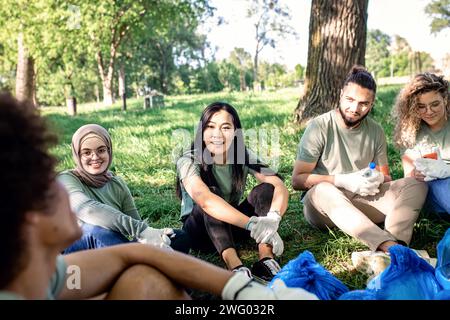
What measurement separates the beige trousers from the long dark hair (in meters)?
0.35

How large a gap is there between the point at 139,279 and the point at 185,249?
1.33 m

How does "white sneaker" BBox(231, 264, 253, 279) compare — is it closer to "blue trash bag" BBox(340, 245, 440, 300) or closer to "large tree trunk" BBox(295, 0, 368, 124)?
"blue trash bag" BBox(340, 245, 440, 300)

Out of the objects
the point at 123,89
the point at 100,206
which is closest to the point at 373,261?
the point at 100,206

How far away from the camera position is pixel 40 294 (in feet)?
3.21

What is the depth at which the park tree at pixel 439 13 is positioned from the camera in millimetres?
38812

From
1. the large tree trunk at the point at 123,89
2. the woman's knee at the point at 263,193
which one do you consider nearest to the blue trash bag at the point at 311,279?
the woman's knee at the point at 263,193

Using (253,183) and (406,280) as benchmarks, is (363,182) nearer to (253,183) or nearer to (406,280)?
(406,280)

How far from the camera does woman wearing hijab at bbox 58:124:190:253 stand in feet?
7.38

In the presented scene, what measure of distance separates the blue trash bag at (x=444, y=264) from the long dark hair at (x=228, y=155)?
1.03 metres

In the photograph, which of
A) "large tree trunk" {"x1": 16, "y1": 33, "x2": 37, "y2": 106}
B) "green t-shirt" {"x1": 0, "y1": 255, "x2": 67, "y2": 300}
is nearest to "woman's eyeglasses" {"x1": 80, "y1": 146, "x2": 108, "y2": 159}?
"green t-shirt" {"x1": 0, "y1": 255, "x2": 67, "y2": 300}

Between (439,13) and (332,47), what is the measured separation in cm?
4021

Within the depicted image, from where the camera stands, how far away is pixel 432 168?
2.52 meters

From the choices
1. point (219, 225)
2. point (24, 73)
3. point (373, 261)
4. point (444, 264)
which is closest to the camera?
point (444, 264)
